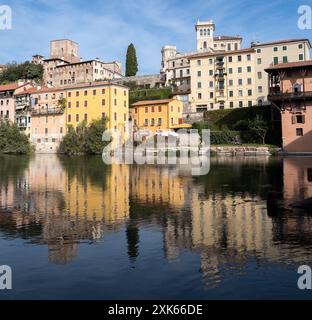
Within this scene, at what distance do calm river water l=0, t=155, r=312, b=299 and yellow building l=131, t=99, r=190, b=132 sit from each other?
57.9 meters

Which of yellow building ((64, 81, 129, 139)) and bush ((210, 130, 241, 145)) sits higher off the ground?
yellow building ((64, 81, 129, 139))

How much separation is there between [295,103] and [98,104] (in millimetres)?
39460

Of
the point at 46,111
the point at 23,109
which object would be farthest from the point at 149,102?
the point at 23,109

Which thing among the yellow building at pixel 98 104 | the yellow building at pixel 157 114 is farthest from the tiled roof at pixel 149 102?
the yellow building at pixel 98 104

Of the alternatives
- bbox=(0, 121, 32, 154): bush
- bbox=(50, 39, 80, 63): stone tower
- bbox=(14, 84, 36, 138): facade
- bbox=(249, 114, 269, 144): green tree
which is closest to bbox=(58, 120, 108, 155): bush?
bbox=(0, 121, 32, 154): bush

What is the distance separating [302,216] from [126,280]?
423 inches

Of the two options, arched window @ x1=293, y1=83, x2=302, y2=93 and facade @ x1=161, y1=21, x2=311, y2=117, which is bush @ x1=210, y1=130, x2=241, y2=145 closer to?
facade @ x1=161, y1=21, x2=311, y2=117

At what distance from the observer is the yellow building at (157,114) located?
84500mm

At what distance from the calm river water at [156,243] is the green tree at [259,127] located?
44.9m

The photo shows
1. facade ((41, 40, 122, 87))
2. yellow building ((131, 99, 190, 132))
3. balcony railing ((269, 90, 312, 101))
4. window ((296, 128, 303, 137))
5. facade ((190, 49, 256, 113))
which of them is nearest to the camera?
balcony railing ((269, 90, 312, 101))

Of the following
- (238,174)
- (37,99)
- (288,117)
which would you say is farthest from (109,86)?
(238,174)

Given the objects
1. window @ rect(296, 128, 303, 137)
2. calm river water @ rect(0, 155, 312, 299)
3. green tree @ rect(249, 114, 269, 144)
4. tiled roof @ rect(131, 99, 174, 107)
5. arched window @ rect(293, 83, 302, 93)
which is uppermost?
tiled roof @ rect(131, 99, 174, 107)

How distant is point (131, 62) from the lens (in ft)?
394

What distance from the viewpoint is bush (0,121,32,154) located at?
87.9 metres
